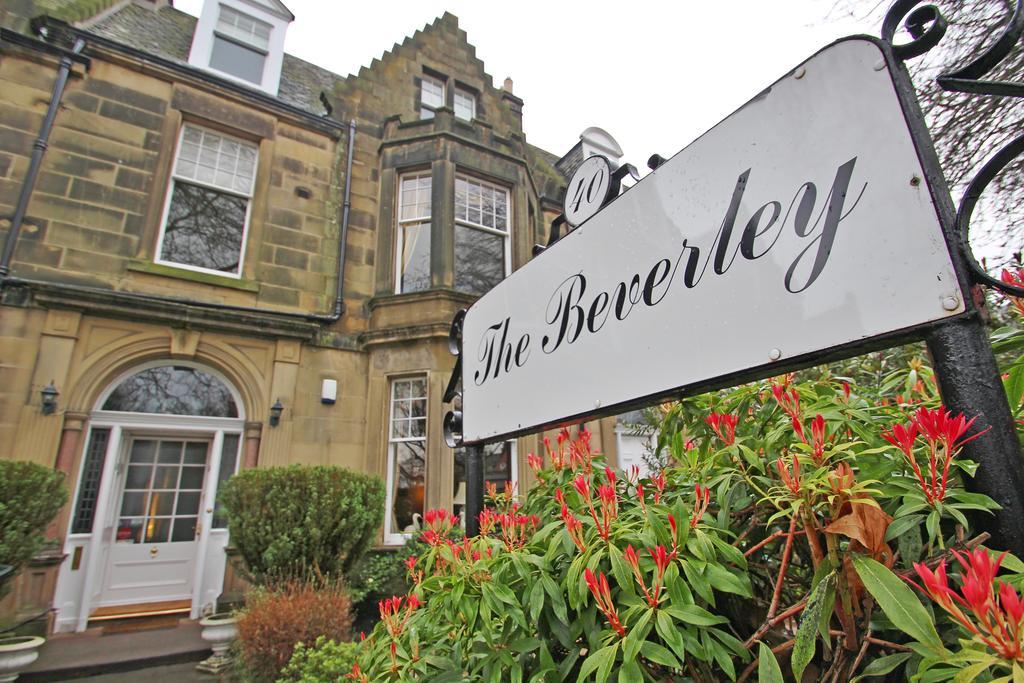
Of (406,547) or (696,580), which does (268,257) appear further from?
(696,580)

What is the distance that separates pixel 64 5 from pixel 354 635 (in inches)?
366

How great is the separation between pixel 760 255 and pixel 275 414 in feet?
21.3

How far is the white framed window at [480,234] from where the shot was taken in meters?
7.90

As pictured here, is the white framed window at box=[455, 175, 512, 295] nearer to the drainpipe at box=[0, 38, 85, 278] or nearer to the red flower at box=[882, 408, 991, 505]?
the drainpipe at box=[0, 38, 85, 278]

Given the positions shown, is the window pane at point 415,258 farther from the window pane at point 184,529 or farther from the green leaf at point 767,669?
the green leaf at point 767,669

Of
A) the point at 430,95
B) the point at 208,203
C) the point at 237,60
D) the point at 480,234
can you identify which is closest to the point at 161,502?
the point at 208,203

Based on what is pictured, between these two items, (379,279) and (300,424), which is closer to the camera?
(300,424)

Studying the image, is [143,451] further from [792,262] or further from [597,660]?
[792,262]

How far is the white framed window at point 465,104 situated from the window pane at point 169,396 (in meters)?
6.41

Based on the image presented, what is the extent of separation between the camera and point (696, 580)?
2.58 ft

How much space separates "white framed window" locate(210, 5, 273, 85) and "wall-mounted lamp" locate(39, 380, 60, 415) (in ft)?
17.0

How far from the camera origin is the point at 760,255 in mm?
1004

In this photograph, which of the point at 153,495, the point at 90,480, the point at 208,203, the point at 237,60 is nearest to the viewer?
the point at 90,480

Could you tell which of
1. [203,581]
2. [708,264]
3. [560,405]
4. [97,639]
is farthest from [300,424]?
[708,264]
